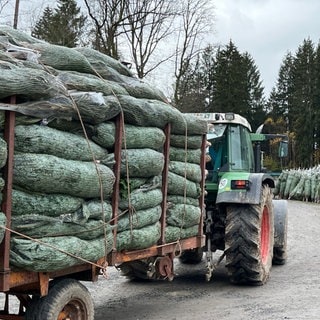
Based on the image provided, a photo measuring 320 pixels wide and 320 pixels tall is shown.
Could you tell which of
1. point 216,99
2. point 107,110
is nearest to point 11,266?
point 107,110

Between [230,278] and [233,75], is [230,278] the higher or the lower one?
the lower one

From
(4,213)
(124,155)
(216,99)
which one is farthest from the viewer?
(216,99)

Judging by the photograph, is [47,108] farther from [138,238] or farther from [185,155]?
[185,155]

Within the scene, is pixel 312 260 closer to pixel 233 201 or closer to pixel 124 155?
pixel 233 201

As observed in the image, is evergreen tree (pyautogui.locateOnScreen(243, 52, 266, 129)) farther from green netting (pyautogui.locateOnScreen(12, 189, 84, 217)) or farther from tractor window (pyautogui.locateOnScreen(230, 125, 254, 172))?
green netting (pyautogui.locateOnScreen(12, 189, 84, 217))

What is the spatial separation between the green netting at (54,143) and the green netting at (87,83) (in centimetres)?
44

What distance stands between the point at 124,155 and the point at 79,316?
1365 mm

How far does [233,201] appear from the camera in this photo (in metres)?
7.86

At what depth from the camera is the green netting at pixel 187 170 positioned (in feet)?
20.3

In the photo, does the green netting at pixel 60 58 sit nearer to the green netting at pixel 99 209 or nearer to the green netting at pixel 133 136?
the green netting at pixel 133 136

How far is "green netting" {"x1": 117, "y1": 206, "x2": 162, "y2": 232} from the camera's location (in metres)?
5.17

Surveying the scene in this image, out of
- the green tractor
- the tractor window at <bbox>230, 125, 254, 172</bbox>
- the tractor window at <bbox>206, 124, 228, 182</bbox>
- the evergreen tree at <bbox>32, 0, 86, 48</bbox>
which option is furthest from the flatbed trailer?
the evergreen tree at <bbox>32, 0, 86, 48</bbox>

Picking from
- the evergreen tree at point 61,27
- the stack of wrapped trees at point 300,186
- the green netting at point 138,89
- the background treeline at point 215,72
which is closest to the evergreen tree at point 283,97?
the background treeline at point 215,72

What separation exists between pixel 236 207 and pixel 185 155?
1.96m
